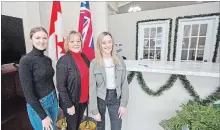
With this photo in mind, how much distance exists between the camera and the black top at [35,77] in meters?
0.99

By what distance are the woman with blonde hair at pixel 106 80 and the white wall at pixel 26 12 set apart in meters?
1.79

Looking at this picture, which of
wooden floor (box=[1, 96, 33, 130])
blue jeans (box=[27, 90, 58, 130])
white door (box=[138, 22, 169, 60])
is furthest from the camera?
white door (box=[138, 22, 169, 60])

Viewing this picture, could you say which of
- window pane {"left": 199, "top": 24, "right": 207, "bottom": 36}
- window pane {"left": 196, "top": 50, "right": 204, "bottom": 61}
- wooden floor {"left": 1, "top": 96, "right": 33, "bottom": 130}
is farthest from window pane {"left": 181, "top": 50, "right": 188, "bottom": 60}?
wooden floor {"left": 1, "top": 96, "right": 33, "bottom": 130}

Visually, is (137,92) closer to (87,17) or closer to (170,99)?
(170,99)

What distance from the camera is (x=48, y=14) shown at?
2.67 meters

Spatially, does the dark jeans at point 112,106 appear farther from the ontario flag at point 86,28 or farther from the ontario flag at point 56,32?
the ontario flag at point 56,32

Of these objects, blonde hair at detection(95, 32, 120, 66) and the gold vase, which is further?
the gold vase

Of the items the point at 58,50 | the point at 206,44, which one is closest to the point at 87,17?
the point at 58,50

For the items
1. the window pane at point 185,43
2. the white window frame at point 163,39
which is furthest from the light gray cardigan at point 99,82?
the window pane at point 185,43

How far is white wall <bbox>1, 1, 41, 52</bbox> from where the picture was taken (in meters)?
2.22

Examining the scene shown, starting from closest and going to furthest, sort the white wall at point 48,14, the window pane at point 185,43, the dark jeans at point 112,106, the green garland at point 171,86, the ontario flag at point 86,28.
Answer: the dark jeans at point 112,106, the green garland at point 171,86, the ontario flag at point 86,28, the white wall at point 48,14, the window pane at point 185,43

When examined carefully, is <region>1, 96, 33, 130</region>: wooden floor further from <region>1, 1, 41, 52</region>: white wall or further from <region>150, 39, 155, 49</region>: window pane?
<region>150, 39, 155, 49</region>: window pane

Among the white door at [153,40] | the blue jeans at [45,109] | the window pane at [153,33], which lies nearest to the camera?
the blue jeans at [45,109]

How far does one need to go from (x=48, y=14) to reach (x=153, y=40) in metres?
2.50
